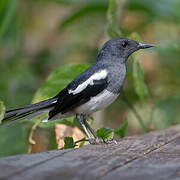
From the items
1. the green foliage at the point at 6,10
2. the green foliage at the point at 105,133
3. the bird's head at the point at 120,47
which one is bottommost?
the green foliage at the point at 105,133

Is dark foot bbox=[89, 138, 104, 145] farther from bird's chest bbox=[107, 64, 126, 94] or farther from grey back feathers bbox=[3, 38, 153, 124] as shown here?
bird's chest bbox=[107, 64, 126, 94]

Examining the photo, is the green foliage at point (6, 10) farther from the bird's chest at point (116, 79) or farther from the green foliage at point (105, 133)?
the green foliage at point (105, 133)

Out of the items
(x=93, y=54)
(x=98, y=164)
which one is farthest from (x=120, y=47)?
(x=93, y=54)

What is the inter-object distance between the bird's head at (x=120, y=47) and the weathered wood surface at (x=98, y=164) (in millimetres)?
1326

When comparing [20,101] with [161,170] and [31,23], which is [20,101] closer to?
[31,23]

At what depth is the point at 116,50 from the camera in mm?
4211

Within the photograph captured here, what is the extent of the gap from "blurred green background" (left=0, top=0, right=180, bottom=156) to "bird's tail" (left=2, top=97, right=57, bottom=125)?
40 cm

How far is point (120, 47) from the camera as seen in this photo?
4230mm

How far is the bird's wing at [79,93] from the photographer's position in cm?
379

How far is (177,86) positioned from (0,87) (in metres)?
3.02

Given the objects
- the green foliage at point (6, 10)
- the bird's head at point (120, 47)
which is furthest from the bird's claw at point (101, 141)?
the green foliage at point (6, 10)

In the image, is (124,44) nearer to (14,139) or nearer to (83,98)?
(83,98)

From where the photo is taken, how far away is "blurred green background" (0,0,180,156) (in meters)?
5.07

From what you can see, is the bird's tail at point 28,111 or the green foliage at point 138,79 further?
the green foliage at point 138,79
